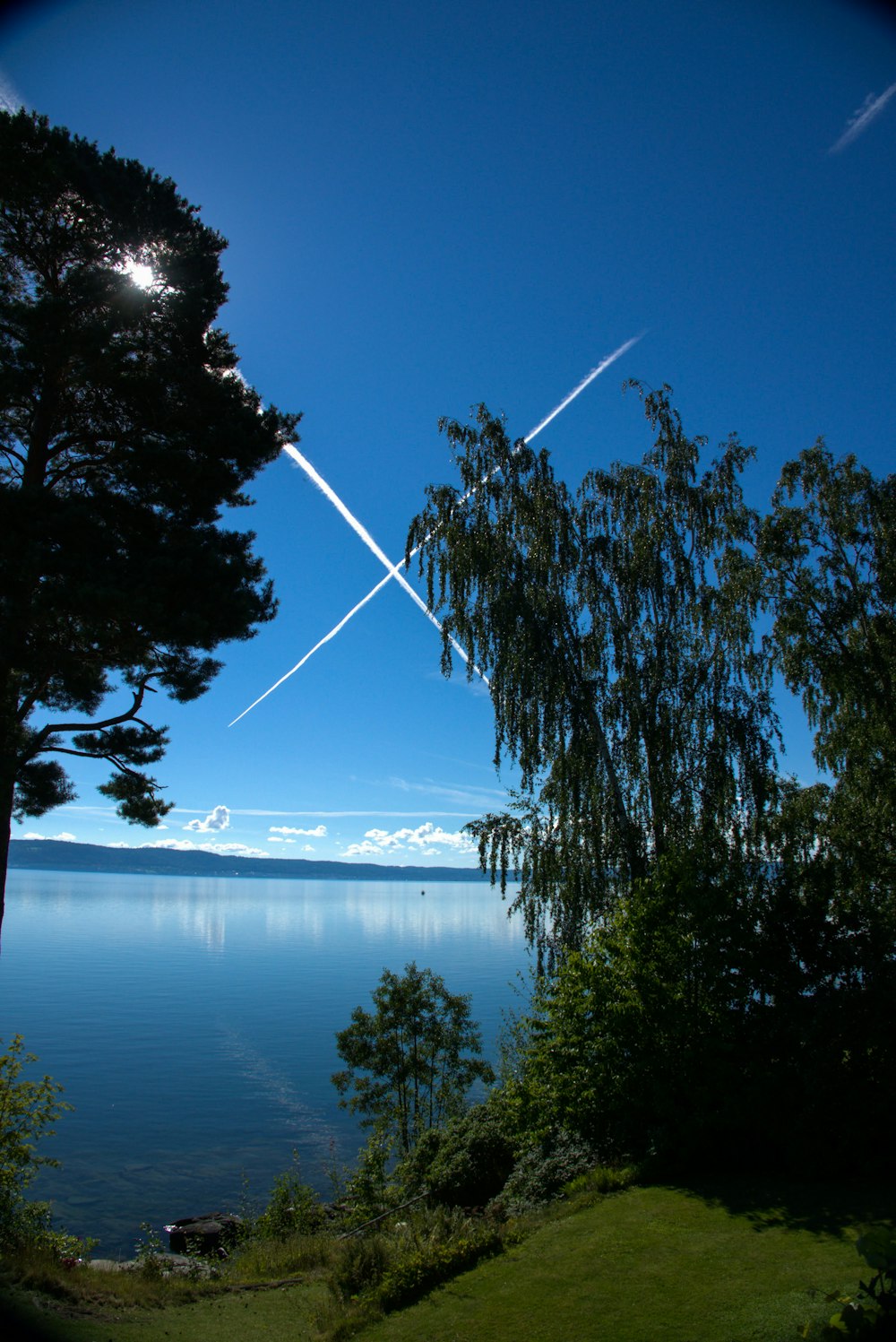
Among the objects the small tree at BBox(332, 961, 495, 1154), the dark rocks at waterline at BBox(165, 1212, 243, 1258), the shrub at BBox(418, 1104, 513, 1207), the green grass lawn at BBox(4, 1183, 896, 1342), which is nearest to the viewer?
the green grass lawn at BBox(4, 1183, 896, 1342)

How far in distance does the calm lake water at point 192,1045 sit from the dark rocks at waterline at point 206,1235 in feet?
8.60

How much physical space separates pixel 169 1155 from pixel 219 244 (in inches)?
1371

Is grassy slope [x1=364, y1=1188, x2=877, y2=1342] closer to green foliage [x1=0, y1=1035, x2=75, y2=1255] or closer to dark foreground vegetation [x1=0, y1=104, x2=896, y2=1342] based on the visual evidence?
dark foreground vegetation [x1=0, y1=104, x2=896, y2=1342]

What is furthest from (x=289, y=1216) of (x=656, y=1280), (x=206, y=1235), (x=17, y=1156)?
(x=656, y=1280)

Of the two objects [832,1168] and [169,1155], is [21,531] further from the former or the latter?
[169,1155]

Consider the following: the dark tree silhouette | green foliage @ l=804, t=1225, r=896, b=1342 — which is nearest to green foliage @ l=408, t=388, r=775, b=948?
the dark tree silhouette

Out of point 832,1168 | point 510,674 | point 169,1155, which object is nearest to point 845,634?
point 510,674

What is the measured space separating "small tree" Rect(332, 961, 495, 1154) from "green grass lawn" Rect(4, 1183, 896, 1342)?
15290 mm

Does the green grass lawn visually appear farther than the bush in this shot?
No

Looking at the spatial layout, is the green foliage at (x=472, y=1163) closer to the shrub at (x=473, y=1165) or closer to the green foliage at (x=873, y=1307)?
the shrub at (x=473, y=1165)

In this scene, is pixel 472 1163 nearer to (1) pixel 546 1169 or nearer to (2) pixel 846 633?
(1) pixel 546 1169

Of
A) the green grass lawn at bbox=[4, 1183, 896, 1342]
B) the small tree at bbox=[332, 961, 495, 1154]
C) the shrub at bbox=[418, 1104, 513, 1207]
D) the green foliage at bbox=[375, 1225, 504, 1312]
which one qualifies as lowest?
the small tree at bbox=[332, 961, 495, 1154]

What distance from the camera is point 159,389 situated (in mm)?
13297

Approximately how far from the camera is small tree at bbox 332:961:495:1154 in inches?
999
